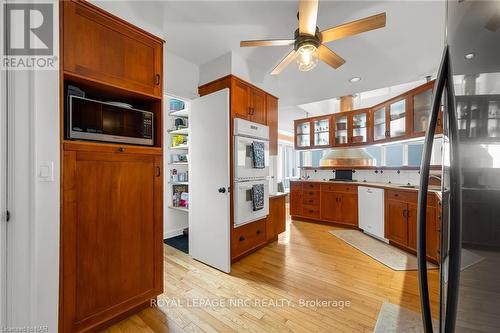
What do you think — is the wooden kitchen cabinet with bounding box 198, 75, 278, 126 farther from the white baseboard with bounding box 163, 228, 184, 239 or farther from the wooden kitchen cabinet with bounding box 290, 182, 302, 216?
the white baseboard with bounding box 163, 228, 184, 239

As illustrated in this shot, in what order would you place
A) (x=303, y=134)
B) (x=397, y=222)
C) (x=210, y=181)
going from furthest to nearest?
1. (x=303, y=134)
2. (x=397, y=222)
3. (x=210, y=181)

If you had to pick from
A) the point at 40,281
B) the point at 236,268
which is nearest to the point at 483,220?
the point at 40,281

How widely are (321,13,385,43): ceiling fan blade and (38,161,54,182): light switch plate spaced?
6.99ft

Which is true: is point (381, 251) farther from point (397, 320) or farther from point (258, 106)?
point (258, 106)

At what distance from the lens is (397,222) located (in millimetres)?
3068

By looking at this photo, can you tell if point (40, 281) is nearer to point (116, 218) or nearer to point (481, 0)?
point (116, 218)

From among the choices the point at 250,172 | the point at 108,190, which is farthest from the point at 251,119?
the point at 108,190

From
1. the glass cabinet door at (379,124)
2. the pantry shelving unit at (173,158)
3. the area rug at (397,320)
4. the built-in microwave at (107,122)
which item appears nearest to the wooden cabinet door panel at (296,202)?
the glass cabinet door at (379,124)

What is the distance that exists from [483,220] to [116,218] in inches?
72.3

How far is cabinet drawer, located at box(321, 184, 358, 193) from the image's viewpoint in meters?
3.99

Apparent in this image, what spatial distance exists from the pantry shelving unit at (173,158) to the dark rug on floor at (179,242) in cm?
11

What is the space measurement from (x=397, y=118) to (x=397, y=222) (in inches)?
65.1

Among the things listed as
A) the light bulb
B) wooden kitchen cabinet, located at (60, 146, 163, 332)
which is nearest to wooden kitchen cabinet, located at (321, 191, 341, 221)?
the light bulb

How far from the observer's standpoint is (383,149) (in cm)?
432
